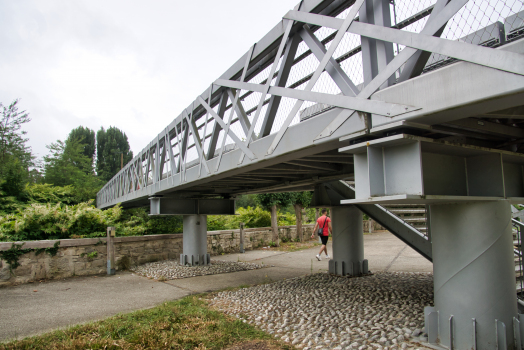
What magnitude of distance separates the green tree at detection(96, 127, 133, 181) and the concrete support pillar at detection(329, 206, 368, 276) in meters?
55.4

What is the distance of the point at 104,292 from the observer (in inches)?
281

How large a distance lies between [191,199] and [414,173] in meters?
8.76

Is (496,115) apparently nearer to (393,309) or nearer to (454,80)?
(454,80)

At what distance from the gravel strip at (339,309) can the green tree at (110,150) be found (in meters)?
56.0

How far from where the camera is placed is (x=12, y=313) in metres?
5.52

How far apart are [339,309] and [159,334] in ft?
8.74

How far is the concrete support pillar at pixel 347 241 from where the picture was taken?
7.62 meters

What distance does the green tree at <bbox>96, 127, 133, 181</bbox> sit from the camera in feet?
189

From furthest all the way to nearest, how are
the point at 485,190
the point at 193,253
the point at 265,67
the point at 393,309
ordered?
the point at 193,253 < the point at 265,67 < the point at 393,309 < the point at 485,190

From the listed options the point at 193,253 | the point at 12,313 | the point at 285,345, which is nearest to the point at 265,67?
the point at 285,345

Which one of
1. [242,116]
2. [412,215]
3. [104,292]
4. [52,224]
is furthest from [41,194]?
[412,215]

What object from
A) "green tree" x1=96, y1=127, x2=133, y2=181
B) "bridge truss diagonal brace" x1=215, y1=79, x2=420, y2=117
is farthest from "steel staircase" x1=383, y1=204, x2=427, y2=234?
"green tree" x1=96, y1=127, x2=133, y2=181

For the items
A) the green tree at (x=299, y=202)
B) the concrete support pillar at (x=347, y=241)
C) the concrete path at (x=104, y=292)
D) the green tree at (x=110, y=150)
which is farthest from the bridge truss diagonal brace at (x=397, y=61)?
the green tree at (x=110, y=150)

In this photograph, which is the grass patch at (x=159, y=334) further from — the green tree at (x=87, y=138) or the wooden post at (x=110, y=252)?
the green tree at (x=87, y=138)
